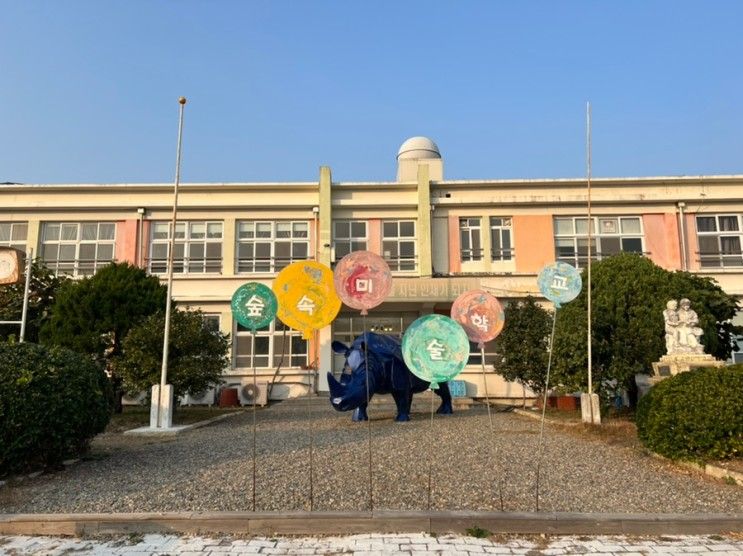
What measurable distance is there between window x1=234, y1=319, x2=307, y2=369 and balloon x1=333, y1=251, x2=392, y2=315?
1547 centimetres

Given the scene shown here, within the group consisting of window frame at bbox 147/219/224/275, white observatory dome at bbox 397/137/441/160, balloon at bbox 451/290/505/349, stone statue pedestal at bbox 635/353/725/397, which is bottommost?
stone statue pedestal at bbox 635/353/725/397

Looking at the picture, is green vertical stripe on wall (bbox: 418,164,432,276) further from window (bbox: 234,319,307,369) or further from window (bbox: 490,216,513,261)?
window (bbox: 234,319,307,369)

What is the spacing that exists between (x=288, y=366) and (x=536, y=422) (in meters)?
11.1

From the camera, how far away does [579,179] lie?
2230 cm

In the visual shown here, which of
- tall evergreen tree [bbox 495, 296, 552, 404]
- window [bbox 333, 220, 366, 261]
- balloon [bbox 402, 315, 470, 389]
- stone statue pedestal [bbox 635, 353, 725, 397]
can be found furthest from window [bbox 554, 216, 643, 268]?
balloon [bbox 402, 315, 470, 389]

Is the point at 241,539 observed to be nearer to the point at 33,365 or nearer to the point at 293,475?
the point at 293,475

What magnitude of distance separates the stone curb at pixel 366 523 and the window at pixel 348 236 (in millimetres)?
18069

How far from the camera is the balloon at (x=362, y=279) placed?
6609mm

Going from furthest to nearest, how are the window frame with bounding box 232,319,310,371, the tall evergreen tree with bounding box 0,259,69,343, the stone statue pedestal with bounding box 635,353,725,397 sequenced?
the window frame with bounding box 232,319,310,371
the tall evergreen tree with bounding box 0,259,69,343
the stone statue pedestal with bounding box 635,353,725,397

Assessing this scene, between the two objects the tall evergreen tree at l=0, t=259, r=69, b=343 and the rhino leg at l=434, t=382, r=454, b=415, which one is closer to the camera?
the rhino leg at l=434, t=382, r=454, b=415

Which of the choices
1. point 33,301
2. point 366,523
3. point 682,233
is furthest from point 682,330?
point 33,301

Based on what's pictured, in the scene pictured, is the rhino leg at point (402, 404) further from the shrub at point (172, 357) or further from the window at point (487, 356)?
the window at point (487, 356)

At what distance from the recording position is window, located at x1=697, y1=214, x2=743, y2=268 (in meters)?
22.5

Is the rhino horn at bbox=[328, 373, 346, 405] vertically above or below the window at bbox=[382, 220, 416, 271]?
below
